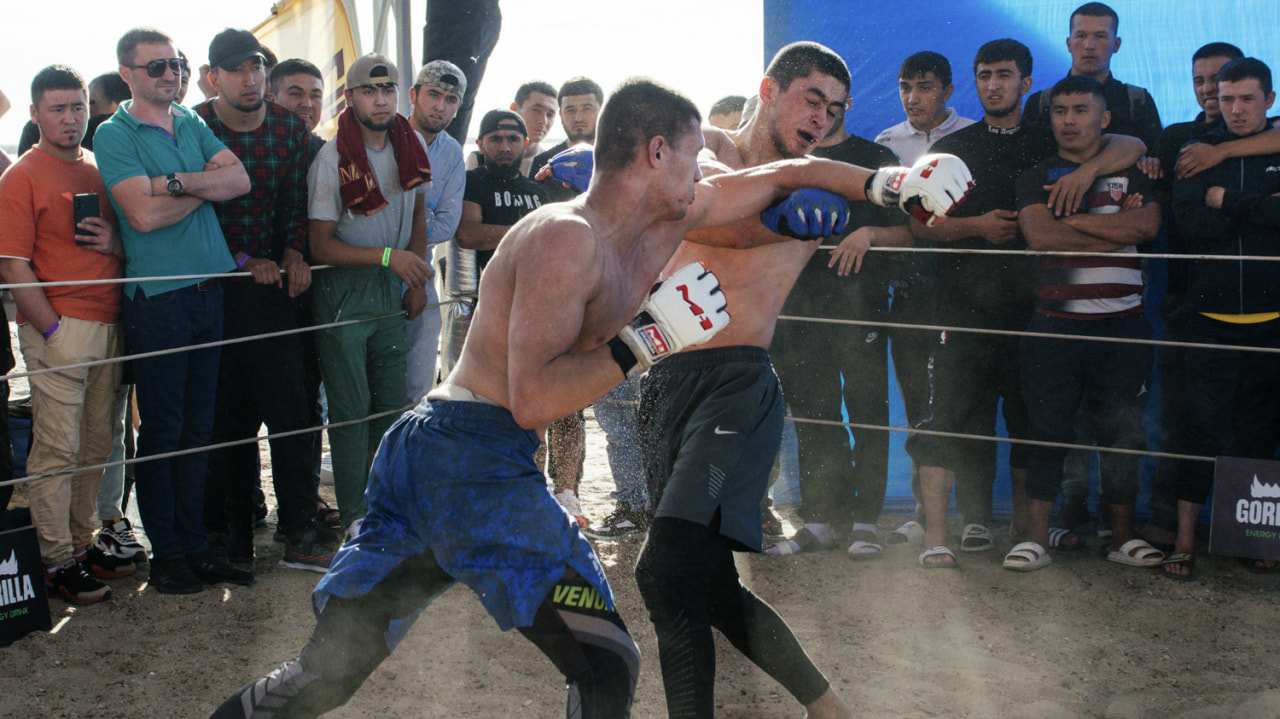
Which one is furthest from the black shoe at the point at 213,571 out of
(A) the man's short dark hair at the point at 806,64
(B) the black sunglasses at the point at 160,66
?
(A) the man's short dark hair at the point at 806,64

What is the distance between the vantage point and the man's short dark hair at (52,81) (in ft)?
12.3

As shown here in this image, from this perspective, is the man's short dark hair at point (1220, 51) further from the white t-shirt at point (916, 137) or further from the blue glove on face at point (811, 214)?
the blue glove on face at point (811, 214)

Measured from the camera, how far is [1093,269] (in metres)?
4.30

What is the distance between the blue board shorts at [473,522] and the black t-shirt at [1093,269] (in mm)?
3040

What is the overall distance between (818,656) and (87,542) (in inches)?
117

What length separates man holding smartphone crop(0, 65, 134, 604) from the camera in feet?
12.2

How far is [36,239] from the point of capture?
3.75 metres

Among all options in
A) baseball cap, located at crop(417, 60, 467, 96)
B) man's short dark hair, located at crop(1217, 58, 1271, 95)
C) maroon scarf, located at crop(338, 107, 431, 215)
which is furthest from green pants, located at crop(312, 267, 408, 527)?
man's short dark hair, located at crop(1217, 58, 1271, 95)

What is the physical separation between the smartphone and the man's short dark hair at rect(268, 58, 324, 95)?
1.47m

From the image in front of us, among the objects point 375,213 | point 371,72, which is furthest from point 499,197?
point 371,72

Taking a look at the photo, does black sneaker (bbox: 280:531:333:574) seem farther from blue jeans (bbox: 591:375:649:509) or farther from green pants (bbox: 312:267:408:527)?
blue jeans (bbox: 591:375:649:509)

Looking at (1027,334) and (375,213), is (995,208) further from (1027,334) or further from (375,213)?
(375,213)

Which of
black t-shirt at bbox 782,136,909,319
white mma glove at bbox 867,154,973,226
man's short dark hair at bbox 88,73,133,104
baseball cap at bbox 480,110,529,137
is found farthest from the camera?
baseball cap at bbox 480,110,529,137

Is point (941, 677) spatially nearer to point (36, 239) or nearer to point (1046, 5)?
point (1046, 5)
